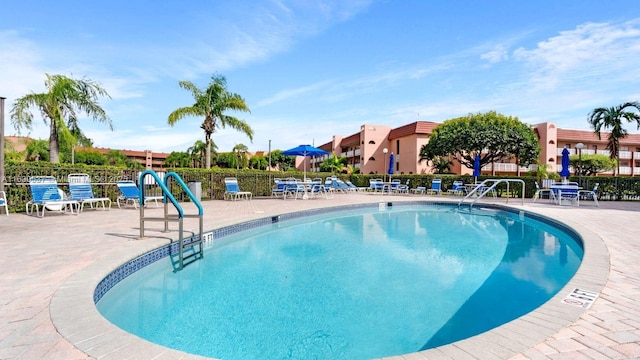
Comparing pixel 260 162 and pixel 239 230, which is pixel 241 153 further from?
pixel 239 230

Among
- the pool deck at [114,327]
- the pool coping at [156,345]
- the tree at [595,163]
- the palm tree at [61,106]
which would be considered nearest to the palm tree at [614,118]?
the tree at [595,163]

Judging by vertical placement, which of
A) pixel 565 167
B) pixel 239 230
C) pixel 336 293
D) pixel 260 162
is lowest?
pixel 336 293

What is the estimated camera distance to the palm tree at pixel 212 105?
17109mm

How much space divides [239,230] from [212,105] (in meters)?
12.0

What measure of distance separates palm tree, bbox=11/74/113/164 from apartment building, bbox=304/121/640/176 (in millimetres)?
25212

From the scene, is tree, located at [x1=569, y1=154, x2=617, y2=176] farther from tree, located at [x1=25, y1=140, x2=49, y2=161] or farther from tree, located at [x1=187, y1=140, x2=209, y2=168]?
tree, located at [x1=25, y1=140, x2=49, y2=161]

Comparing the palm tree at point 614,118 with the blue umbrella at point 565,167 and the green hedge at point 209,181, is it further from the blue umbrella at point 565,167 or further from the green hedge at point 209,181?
the blue umbrella at point 565,167

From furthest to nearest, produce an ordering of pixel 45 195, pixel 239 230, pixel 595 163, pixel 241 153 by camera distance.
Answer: pixel 241 153 → pixel 595 163 → pixel 45 195 → pixel 239 230

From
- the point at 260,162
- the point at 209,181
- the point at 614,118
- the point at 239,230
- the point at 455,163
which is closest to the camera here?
the point at 239,230

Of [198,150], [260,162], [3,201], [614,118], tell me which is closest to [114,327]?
[3,201]

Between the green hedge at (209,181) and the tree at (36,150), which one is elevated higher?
the tree at (36,150)

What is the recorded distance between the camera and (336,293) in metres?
3.91

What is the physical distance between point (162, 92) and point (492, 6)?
14711 millimetres

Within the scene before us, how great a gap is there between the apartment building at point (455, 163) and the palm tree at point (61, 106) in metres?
25.2
